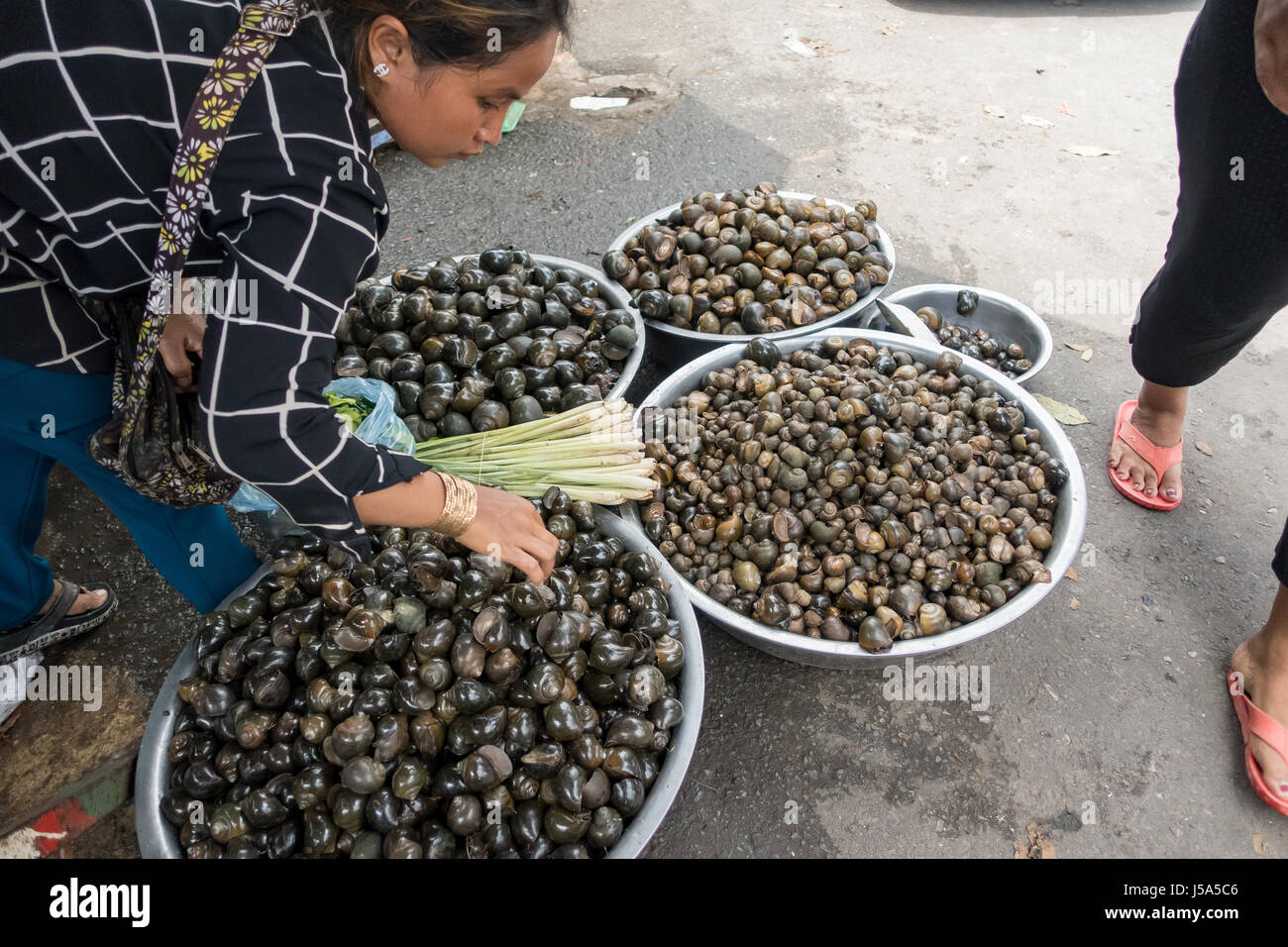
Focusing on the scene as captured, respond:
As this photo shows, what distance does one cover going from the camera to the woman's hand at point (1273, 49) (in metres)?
1.63

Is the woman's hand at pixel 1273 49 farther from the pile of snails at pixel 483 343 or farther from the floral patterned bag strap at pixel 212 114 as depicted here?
the floral patterned bag strap at pixel 212 114

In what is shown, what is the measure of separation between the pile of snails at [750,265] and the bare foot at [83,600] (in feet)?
6.80

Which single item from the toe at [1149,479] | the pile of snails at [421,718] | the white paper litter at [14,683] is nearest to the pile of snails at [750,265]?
the toe at [1149,479]

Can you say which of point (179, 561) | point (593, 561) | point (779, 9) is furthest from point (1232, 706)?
point (779, 9)

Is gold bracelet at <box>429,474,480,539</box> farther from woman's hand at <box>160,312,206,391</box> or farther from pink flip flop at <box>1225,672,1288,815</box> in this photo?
pink flip flop at <box>1225,672,1288,815</box>

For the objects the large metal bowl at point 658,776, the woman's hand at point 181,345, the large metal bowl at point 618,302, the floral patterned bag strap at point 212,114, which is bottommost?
the large metal bowl at point 658,776

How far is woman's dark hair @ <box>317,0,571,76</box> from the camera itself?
1202 mm

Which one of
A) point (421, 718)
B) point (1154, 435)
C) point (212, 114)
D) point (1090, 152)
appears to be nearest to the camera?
point (212, 114)

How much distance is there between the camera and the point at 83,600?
8.30 feet

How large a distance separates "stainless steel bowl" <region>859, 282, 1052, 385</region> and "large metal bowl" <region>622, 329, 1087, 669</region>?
2.19 feet

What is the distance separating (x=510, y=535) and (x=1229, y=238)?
6.75 feet

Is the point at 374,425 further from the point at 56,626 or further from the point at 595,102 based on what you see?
the point at 595,102

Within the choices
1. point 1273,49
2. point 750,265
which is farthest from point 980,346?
point 1273,49
